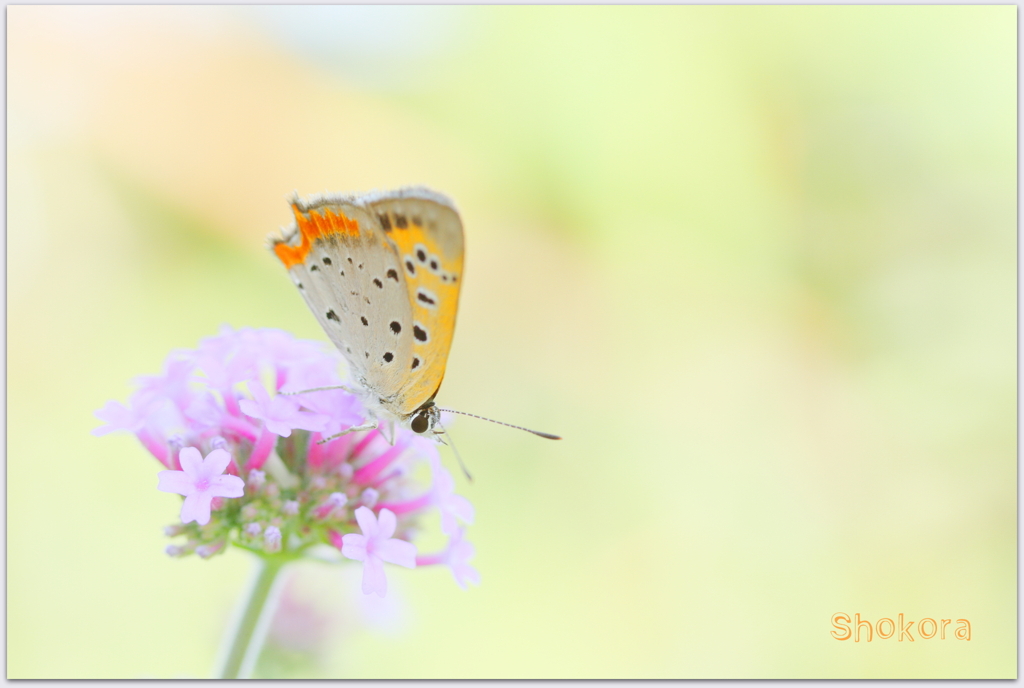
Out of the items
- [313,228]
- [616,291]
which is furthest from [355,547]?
[616,291]

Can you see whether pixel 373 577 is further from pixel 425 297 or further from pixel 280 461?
pixel 425 297

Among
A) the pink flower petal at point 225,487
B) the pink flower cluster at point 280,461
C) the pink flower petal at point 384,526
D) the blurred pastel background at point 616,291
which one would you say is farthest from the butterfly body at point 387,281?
the blurred pastel background at point 616,291

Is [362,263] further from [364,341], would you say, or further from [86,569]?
[86,569]

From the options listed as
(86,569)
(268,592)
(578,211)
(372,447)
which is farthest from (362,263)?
(578,211)

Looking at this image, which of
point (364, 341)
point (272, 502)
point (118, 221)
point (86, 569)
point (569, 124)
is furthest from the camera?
point (569, 124)

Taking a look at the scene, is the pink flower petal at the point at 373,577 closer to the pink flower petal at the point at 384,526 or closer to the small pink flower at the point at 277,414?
the pink flower petal at the point at 384,526

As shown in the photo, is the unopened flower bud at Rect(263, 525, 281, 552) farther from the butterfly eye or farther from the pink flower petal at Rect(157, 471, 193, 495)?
the butterfly eye
